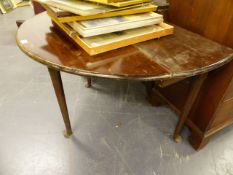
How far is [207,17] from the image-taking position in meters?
0.73

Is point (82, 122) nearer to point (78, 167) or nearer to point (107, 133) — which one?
point (107, 133)

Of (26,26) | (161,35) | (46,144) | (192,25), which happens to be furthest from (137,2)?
(46,144)

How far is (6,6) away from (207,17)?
2781 mm

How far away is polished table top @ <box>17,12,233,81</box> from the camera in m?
0.54

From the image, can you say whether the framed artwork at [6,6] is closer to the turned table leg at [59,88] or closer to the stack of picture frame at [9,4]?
the stack of picture frame at [9,4]

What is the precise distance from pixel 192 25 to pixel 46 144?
2.91ft

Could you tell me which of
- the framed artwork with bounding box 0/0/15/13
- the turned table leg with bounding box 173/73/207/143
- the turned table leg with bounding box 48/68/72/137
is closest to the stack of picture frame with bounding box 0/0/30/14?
the framed artwork with bounding box 0/0/15/13

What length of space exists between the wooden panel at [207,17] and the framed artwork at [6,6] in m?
2.52

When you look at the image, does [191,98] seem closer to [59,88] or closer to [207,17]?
[207,17]

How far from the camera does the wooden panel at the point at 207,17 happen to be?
2.19 feet

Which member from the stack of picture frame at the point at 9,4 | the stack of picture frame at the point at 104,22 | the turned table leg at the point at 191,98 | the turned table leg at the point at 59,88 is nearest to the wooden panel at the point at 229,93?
the turned table leg at the point at 191,98

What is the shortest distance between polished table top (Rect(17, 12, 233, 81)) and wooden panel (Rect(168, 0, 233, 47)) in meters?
0.04

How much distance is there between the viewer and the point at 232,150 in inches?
41.6

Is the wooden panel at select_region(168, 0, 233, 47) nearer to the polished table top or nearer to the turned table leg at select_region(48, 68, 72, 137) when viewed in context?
the polished table top
